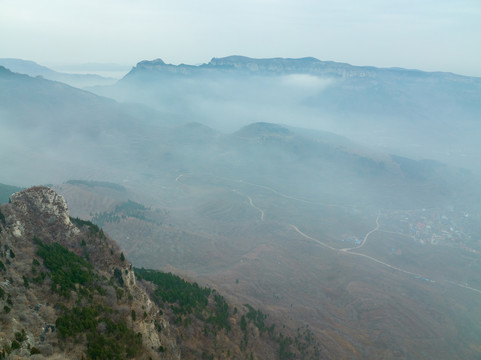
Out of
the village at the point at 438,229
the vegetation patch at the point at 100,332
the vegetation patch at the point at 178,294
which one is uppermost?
the vegetation patch at the point at 100,332

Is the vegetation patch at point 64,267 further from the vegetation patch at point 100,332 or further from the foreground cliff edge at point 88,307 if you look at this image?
the vegetation patch at point 100,332

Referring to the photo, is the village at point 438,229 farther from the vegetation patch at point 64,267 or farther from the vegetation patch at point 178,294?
the vegetation patch at point 64,267

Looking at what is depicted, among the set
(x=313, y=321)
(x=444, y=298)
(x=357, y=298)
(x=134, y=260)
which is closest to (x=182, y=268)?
(x=134, y=260)

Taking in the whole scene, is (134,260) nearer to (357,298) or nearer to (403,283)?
(357,298)

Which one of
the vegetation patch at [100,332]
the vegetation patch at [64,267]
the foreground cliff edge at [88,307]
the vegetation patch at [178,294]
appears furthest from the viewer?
the vegetation patch at [178,294]

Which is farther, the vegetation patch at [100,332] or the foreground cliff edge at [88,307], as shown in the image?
the vegetation patch at [100,332]

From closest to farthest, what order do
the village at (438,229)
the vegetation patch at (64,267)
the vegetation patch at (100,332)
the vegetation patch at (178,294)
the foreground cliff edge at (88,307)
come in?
the foreground cliff edge at (88,307) < the vegetation patch at (100,332) < the vegetation patch at (64,267) < the vegetation patch at (178,294) < the village at (438,229)

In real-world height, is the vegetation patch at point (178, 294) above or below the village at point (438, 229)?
above

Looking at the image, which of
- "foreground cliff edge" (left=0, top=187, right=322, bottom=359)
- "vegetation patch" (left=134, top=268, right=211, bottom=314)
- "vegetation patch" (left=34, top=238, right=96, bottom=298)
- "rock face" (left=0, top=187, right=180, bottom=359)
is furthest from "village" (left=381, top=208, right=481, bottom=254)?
"vegetation patch" (left=34, top=238, right=96, bottom=298)

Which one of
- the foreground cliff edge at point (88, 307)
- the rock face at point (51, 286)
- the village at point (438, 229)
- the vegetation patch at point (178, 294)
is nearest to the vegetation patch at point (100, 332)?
the foreground cliff edge at point (88, 307)
